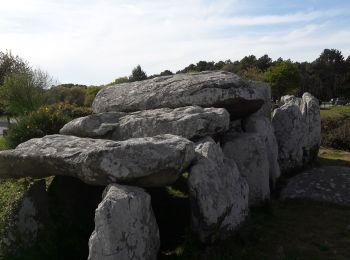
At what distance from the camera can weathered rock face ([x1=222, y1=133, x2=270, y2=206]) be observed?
376 inches

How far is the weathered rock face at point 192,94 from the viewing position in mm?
10164

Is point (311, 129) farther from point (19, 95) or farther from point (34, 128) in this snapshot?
point (19, 95)

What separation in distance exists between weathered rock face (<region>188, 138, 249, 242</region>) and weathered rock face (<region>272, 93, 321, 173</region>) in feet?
15.6

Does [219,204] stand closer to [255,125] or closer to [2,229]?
[2,229]

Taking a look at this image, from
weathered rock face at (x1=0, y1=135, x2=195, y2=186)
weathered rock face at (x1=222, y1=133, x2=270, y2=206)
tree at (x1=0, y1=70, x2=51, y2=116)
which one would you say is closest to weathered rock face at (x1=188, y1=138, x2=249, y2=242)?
weathered rock face at (x1=0, y1=135, x2=195, y2=186)

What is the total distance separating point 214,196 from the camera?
7156mm

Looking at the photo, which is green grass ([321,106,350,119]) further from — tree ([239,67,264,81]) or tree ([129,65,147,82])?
tree ([129,65,147,82])

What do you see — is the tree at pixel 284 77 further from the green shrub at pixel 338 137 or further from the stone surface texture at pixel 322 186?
the stone surface texture at pixel 322 186

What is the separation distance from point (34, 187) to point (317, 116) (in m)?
9.11

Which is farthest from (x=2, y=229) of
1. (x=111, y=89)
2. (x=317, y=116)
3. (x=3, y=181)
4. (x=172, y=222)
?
(x=317, y=116)

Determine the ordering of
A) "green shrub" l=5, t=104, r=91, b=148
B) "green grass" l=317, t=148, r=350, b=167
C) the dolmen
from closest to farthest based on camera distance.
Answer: the dolmen < "green shrub" l=5, t=104, r=91, b=148 < "green grass" l=317, t=148, r=350, b=167

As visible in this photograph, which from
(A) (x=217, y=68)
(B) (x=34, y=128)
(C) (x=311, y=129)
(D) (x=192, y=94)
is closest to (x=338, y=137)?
(C) (x=311, y=129)

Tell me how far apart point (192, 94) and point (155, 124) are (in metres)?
1.45

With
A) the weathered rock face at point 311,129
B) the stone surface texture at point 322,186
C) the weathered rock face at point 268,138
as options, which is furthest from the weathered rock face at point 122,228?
the weathered rock face at point 311,129
